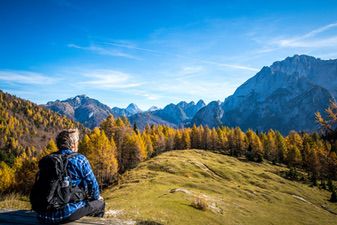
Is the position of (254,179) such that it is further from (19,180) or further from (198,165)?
(19,180)

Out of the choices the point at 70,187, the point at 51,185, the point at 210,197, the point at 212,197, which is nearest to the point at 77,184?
the point at 70,187

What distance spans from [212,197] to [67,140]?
48.2 metres

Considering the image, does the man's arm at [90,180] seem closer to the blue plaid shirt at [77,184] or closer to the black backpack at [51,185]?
the blue plaid shirt at [77,184]

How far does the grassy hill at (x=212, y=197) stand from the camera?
3372cm

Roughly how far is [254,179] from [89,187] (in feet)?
283

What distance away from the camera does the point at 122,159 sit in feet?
338

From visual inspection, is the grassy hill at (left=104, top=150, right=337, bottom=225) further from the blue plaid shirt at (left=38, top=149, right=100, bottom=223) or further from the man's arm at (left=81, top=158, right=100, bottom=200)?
the blue plaid shirt at (left=38, top=149, right=100, bottom=223)

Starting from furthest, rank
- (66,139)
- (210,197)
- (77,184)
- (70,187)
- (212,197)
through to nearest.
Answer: (212,197) → (210,197) → (77,184) → (66,139) → (70,187)

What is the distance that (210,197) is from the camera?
52344 millimetres

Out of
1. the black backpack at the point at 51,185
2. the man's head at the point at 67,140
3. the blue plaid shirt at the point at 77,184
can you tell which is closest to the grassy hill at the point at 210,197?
the blue plaid shirt at the point at 77,184

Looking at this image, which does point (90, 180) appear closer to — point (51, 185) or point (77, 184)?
point (77, 184)

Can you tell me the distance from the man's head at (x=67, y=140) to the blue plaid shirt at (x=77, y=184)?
18cm

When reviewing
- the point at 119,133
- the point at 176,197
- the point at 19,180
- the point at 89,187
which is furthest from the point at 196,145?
the point at 89,187

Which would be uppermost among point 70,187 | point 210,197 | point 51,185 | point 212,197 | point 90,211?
point 51,185
